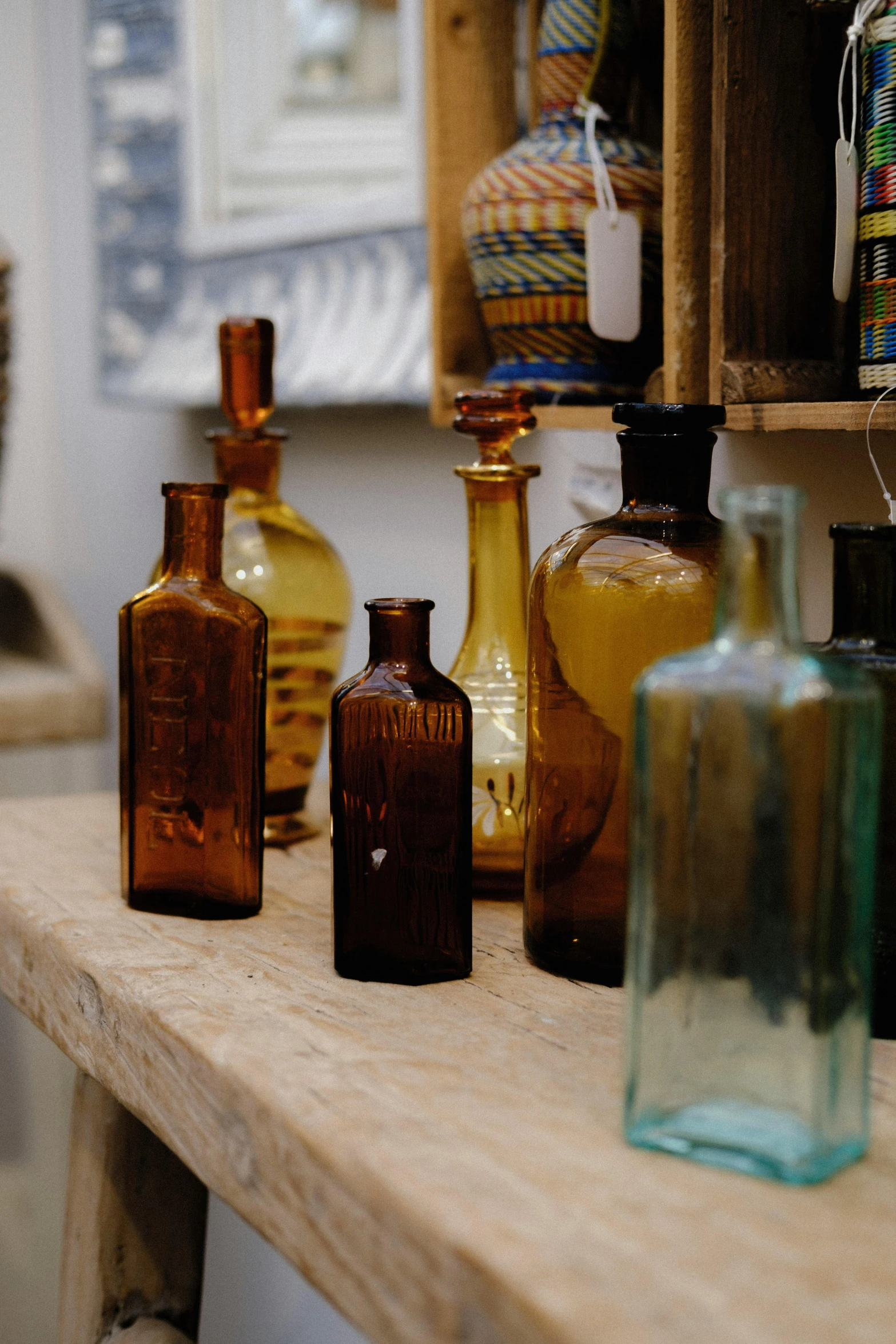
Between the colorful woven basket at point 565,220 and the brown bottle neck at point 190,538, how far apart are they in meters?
0.24

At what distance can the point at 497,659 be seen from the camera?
0.79 m

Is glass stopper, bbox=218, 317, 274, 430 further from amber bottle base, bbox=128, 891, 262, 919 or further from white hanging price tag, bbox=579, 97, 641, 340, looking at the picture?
amber bottle base, bbox=128, 891, 262, 919

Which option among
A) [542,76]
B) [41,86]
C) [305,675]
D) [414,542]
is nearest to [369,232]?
[414,542]

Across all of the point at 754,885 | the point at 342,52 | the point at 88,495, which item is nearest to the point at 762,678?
the point at 754,885

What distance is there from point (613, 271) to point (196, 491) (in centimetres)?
27

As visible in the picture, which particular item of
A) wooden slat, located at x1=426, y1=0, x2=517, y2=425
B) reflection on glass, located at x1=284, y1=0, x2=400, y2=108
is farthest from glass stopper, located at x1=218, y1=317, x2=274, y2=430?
reflection on glass, located at x1=284, y1=0, x2=400, y2=108

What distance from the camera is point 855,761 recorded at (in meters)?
0.43

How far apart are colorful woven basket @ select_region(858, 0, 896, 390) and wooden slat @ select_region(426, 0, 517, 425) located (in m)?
0.35

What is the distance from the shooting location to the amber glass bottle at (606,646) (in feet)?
2.03

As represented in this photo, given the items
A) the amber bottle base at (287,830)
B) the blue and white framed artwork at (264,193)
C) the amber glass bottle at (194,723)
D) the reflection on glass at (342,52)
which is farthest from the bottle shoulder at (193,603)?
the reflection on glass at (342,52)

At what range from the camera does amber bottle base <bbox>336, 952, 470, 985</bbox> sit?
63 centimetres

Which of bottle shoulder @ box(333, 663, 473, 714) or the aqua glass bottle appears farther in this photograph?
bottle shoulder @ box(333, 663, 473, 714)

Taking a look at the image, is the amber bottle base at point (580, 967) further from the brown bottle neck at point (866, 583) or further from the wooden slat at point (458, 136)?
the wooden slat at point (458, 136)

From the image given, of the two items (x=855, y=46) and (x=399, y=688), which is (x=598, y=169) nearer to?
(x=855, y=46)
